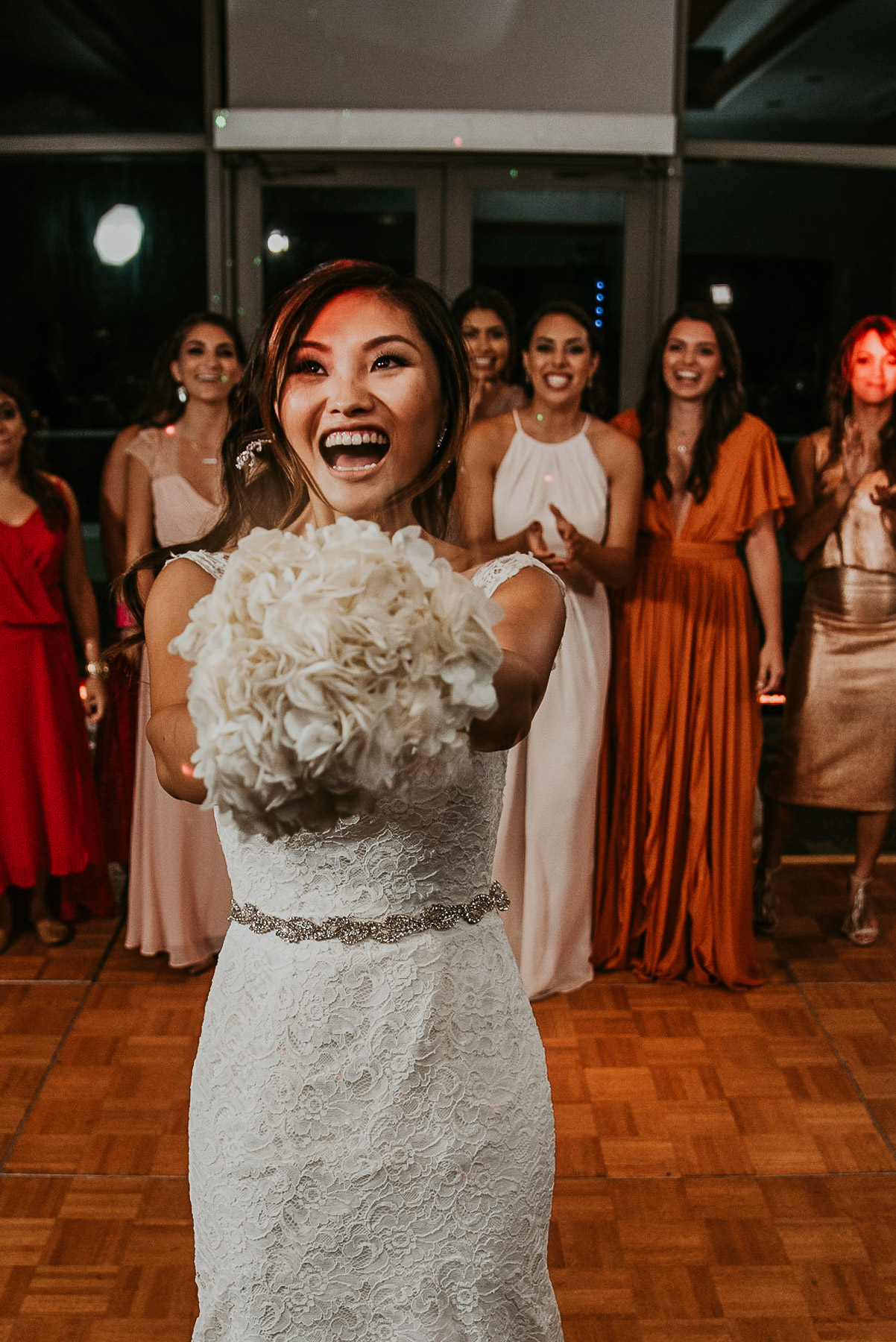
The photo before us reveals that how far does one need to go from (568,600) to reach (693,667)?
0.46m

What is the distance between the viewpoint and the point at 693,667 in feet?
12.1

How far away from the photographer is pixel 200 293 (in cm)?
490

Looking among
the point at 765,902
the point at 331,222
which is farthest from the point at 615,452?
the point at 331,222

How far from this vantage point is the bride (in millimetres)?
1283

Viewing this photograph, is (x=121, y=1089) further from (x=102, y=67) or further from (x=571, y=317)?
(x=102, y=67)

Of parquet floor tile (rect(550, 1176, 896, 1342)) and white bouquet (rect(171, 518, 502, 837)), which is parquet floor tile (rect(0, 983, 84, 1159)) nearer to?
parquet floor tile (rect(550, 1176, 896, 1342))

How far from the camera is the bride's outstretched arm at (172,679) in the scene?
1.11 metres

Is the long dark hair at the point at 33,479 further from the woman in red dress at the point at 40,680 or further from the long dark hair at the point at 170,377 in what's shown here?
the long dark hair at the point at 170,377

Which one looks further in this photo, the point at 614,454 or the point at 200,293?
the point at 200,293

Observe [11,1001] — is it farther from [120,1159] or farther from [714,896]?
[714,896]

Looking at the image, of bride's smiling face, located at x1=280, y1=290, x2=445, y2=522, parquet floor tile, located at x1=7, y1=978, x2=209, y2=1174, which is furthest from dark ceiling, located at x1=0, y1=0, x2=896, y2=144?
bride's smiling face, located at x1=280, y1=290, x2=445, y2=522

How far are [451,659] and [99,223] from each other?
445 cm

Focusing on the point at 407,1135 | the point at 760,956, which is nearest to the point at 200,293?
the point at 760,956

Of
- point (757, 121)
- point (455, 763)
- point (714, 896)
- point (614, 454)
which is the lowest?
point (714, 896)
